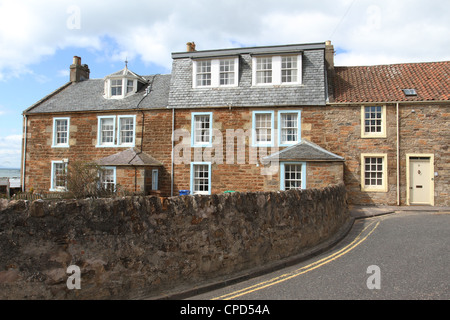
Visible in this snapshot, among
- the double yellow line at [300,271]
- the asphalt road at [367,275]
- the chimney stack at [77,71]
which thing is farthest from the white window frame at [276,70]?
the chimney stack at [77,71]

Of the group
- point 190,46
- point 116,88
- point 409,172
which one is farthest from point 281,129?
point 116,88

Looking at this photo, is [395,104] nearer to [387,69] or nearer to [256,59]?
[387,69]

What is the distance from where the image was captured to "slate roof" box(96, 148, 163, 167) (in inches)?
671

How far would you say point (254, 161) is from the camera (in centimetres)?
1725

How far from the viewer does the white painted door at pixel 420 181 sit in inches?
636

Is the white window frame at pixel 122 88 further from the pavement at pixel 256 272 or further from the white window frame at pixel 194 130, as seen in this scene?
the pavement at pixel 256 272

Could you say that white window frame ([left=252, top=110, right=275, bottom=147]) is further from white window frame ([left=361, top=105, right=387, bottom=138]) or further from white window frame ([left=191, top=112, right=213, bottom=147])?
white window frame ([left=361, top=105, right=387, bottom=138])

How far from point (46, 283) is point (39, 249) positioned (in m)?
0.46

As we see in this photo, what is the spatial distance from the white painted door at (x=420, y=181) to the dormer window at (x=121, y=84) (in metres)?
16.3

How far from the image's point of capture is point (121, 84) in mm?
20531

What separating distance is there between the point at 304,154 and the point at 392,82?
7.07 m

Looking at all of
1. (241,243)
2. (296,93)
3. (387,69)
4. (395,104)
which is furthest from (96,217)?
(387,69)

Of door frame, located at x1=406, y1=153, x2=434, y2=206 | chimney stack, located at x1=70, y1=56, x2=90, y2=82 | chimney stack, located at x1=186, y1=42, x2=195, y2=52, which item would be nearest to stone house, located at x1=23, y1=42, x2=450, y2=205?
door frame, located at x1=406, y1=153, x2=434, y2=206

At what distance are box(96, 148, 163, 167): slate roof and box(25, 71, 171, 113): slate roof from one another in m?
2.79
